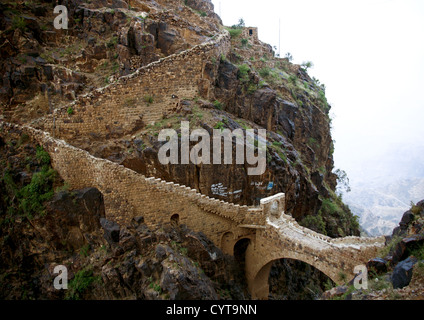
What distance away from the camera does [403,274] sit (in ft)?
30.5

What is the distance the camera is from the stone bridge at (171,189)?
15.0 m

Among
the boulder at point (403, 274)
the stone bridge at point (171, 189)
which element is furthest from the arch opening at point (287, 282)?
the boulder at point (403, 274)

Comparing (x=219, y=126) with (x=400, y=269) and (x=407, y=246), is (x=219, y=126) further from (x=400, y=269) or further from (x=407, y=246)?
(x=400, y=269)

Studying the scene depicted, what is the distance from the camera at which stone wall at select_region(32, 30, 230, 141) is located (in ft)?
58.2

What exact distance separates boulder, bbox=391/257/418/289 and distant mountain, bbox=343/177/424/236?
7225 cm

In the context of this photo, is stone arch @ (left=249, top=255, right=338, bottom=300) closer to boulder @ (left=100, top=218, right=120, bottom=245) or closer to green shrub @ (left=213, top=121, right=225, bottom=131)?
green shrub @ (left=213, top=121, right=225, bottom=131)

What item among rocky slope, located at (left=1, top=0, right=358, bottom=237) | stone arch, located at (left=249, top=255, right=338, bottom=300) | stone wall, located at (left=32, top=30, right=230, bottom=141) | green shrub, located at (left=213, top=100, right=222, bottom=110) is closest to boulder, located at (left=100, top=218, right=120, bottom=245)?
rocky slope, located at (left=1, top=0, right=358, bottom=237)

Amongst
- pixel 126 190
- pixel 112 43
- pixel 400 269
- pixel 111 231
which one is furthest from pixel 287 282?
pixel 112 43

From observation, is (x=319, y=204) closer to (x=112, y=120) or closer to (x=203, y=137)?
(x=203, y=137)

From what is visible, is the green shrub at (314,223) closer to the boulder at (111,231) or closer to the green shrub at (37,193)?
the boulder at (111,231)

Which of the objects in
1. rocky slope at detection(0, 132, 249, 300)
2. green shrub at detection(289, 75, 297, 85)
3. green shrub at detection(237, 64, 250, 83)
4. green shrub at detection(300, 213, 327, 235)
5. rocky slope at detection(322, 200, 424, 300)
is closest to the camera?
rocky slope at detection(322, 200, 424, 300)

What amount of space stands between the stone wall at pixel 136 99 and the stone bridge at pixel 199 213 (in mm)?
1989

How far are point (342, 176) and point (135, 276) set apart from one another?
34686 mm

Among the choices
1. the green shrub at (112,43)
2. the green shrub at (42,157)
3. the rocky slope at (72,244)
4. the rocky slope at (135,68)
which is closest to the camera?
the rocky slope at (72,244)
